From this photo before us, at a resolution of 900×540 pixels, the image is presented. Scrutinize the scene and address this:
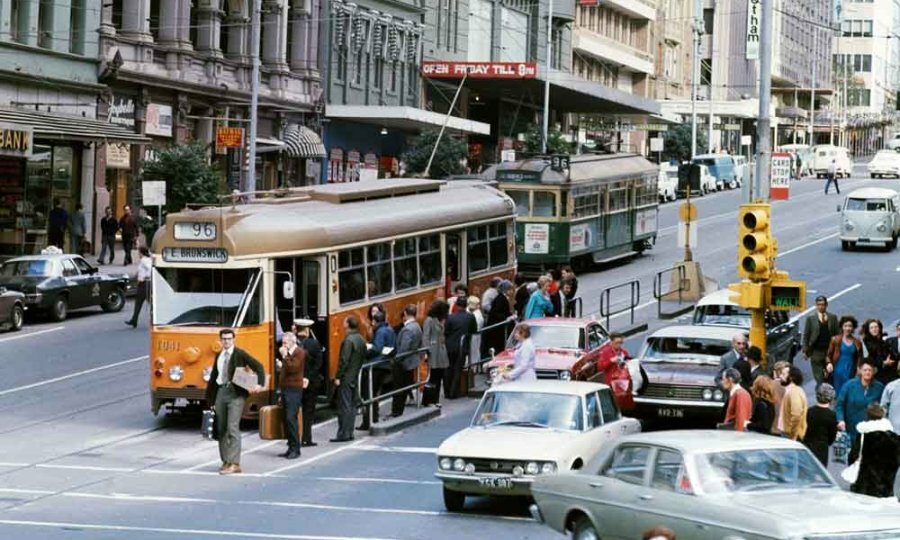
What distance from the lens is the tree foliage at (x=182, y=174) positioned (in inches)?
1962

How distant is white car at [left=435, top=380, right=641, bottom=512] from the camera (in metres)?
19.3

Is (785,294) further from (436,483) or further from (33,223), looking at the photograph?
(33,223)

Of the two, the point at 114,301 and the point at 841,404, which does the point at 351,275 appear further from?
the point at 114,301

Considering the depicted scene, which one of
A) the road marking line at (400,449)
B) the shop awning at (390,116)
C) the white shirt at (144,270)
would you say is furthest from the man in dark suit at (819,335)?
the shop awning at (390,116)

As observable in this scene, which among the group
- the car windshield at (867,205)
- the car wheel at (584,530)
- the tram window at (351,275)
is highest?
the car windshield at (867,205)

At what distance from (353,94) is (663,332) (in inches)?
1846

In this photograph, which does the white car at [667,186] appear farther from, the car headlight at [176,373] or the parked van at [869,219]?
the car headlight at [176,373]

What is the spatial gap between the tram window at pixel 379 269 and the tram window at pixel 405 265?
30 cm

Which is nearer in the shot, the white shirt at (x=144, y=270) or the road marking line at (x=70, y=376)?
the road marking line at (x=70, y=376)

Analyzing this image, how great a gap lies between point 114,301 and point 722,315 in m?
15.2

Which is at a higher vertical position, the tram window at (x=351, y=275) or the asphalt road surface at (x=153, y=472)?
the tram window at (x=351, y=275)

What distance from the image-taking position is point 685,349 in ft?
88.1


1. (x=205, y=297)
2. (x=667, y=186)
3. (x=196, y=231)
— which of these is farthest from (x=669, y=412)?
(x=667, y=186)

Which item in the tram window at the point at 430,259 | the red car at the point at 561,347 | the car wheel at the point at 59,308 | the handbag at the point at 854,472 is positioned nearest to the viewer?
the handbag at the point at 854,472
